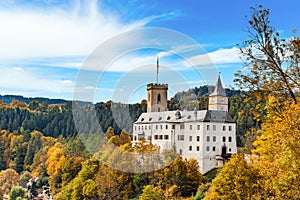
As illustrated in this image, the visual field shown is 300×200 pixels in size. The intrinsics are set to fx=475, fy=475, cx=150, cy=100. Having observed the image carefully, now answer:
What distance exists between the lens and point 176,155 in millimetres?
37156

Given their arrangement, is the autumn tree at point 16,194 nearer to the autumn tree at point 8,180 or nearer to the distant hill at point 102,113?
the autumn tree at point 8,180

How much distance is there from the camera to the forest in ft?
37.8

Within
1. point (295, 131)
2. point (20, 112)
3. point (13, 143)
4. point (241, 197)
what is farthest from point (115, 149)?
point (20, 112)

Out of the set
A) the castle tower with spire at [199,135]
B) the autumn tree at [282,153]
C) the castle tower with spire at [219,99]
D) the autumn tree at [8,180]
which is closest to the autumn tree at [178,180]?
the castle tower with spire at [199,135]

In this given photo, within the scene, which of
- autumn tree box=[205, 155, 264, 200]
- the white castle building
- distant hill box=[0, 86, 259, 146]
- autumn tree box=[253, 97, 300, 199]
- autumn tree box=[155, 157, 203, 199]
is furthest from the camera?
distant hill box=[0, 86, 259, 146]

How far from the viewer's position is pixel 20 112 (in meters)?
94.8

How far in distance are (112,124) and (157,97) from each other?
753 centimetres

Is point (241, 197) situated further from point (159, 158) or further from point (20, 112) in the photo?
point (20, 112)

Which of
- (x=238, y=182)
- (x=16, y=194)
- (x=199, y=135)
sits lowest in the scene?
(x=16, y=194)

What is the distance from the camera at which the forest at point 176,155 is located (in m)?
11.5

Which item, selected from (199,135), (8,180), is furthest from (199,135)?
(8,180)

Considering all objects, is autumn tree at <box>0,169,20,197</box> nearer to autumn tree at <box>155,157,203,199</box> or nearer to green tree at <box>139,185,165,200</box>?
autumn tree at <box>155,157,203,199</box>

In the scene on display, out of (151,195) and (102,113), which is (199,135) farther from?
(102,113)

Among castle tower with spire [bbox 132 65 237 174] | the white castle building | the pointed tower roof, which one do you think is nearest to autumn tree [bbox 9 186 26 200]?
castle tower with spire [bbox 132 65 237 174]
